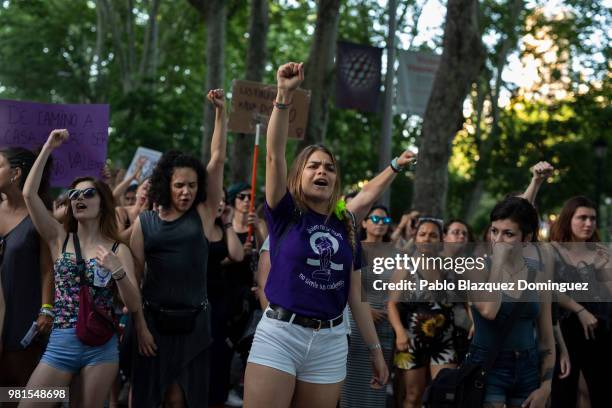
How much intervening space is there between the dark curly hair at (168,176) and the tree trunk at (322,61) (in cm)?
975

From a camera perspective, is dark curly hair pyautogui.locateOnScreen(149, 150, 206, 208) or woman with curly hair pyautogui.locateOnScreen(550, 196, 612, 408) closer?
dark curly hair pyautogui.locateOnScreen(149, 150, 206, 208)

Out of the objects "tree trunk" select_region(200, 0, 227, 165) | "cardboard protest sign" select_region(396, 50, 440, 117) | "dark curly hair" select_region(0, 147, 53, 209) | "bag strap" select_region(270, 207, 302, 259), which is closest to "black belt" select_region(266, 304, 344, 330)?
"bag strap" select_region(270, 207, 302, 259)

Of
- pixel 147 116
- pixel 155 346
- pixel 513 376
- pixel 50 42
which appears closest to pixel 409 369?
pixel 513 376

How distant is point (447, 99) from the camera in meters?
12.1

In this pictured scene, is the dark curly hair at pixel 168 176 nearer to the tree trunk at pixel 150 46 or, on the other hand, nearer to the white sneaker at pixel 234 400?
the white sneaker at pixel 234 400

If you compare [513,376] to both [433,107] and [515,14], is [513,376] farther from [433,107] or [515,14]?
[515,14]

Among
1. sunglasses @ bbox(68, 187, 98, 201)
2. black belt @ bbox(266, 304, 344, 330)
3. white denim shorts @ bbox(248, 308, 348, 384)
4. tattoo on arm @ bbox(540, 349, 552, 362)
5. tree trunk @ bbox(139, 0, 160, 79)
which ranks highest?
tree trunk @ bbox(139, 0, 160, 79)

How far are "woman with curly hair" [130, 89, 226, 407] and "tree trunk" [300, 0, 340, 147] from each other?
9920 millimetres

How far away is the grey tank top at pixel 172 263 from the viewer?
542cm

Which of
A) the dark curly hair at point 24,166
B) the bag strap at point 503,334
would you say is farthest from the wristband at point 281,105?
the dark curly hair at point 24,166

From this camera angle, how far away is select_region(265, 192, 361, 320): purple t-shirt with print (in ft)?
14.1

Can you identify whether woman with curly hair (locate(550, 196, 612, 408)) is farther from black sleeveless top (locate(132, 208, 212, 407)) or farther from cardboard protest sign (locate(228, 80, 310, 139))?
cardboard protest sign (locate(228, 80, 310, 139))

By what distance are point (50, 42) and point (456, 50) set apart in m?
25.2

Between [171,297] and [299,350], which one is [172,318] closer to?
[171,297]
